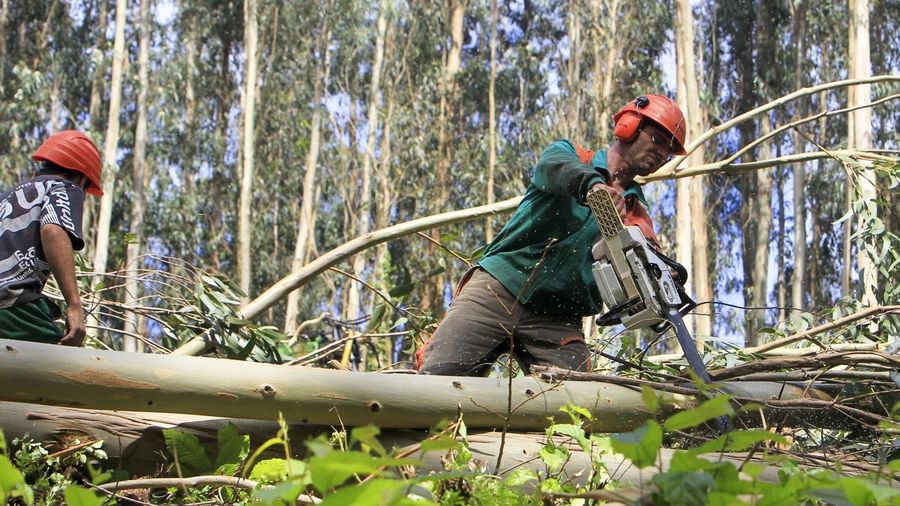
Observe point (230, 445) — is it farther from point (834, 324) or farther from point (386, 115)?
point (386, 115)

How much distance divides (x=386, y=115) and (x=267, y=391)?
22229 mm

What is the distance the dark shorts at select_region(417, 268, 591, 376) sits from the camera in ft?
12.2

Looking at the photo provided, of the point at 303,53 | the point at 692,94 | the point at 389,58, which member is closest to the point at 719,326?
the point at 692,94

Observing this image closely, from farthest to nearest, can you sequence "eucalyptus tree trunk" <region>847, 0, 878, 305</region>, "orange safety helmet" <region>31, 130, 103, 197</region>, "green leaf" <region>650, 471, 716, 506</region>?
"eucalyptus tree trunk" <region>847, 0, 878, 305</region> < "orange safety helmet" <region>31, 130, 103, 197</region> < "green leaf" <region>650, 471, 716, 506</region>

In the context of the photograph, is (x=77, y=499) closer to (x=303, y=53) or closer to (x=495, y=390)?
(x=495, y=390)

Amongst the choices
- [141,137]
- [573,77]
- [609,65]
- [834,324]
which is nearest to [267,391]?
[834,324]

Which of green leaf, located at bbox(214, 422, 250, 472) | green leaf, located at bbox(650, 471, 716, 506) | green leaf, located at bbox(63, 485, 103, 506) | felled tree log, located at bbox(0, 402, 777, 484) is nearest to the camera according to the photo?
green leaf, located at bbox(650, 471, 716, 506)

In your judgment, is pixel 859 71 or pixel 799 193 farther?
pixel 799 193

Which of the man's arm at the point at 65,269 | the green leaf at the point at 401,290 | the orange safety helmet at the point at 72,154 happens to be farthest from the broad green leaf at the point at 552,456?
the green leaf at the point at 401,290

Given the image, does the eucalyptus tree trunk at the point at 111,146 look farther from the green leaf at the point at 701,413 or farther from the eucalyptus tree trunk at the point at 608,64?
the green leaf at the point at 701,413

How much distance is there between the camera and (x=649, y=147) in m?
3.73

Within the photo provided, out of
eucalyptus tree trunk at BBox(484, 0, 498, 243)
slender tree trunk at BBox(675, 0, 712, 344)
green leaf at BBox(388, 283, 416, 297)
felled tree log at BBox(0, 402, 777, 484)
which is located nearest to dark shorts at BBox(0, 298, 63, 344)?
felled tree log at BBox(0, 402, 777, 484)

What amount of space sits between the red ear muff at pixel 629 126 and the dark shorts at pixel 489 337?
74cm

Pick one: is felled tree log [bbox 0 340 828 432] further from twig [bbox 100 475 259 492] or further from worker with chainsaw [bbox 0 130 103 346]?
worker with chainsaw [bbox 0 130 103 346]
